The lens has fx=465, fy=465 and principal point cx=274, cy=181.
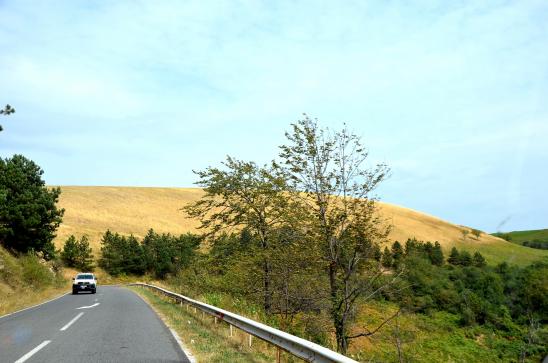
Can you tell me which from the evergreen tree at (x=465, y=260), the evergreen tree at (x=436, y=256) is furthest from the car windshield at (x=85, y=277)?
the evergreen tree at (x=465, y=260)

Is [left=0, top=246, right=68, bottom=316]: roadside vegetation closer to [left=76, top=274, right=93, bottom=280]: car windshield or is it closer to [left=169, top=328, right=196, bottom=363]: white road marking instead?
[left=76, top=274, right=93, bottom=280]: car windshield

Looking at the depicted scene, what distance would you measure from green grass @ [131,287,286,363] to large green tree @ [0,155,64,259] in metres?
32.0

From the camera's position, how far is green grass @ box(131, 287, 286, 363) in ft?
28.0

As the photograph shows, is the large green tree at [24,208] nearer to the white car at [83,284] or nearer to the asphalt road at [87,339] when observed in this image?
the white car at [83,284]

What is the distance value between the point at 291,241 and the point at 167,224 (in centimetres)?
8712

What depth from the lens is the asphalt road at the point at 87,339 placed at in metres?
8.35

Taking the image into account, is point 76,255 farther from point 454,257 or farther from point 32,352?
point 454,257

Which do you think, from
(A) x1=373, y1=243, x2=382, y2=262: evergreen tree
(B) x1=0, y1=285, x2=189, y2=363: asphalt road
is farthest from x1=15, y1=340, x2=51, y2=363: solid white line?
(A) x1=373, y1=243, x2=382, y2=262: evergreen tree

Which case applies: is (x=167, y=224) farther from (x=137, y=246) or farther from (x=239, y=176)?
(x=239, y=176)

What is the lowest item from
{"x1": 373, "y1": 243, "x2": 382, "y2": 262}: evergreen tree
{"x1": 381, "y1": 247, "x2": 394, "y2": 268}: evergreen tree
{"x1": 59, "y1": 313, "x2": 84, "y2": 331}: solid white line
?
{"x1": 59, "y1": 313, "x2": 84, "y2": 331}: solid white line

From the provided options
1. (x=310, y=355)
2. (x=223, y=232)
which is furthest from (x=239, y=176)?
(x=310, y=355)

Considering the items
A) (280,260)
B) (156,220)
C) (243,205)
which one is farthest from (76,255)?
(280,260)

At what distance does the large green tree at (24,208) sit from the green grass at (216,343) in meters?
32.0

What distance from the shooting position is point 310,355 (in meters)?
6.31
